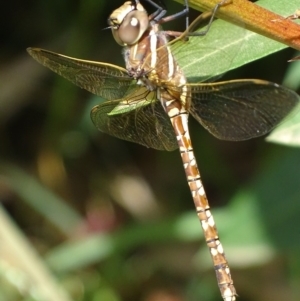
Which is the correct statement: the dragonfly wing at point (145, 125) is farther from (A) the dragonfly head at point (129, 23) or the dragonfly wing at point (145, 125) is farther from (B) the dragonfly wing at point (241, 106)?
(A) the dragonfly head at point (129, 23)

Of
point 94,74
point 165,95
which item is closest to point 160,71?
point 165,95

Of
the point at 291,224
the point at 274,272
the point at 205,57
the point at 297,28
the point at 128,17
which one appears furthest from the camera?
the point at 274,272

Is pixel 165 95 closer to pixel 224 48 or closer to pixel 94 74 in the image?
pixel 94 74

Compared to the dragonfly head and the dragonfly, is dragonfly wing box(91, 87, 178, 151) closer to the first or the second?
the dragonfly

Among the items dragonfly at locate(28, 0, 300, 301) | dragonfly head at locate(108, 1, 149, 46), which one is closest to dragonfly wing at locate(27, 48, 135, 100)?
dragonfly at locate(28, 0, 300, 301)

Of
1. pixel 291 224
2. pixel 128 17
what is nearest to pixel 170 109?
pixel 128 17

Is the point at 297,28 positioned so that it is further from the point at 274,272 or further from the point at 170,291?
the point at 170,291

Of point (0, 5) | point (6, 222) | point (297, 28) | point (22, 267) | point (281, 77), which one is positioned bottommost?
point (297, 28)

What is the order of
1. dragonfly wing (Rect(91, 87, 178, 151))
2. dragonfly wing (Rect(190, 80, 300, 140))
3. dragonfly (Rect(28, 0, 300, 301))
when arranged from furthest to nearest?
dragonfly wing (Rect(91, 87, 178, 151)), dragonfly (Rect(28, 0, 300, 301)), dragonfly wing (Rect(190, 80, 300, 140))
